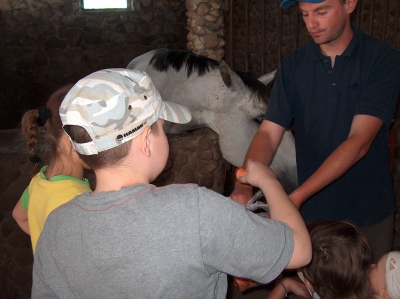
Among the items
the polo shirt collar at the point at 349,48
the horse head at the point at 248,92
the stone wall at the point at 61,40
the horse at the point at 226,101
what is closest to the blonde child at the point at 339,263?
A: the polo shirt collar at the point at 349,48

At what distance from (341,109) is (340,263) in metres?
0.67

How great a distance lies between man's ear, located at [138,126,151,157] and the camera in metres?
0.93

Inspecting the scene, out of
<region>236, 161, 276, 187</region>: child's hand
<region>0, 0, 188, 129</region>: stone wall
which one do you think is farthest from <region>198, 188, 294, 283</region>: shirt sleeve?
<region>0, 0, 188, 129</region>: stone wall

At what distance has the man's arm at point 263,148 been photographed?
1.49 metres

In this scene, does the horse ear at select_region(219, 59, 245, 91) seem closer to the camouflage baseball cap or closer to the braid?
the braid

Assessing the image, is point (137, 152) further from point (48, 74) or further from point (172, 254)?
point (48, 74)

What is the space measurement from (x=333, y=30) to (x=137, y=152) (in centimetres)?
107

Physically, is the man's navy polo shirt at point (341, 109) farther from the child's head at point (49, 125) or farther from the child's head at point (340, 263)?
the child's head at point (49, 125)

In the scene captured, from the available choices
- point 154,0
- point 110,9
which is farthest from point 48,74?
point 154,0

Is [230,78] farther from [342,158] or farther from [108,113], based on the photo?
[108,113]

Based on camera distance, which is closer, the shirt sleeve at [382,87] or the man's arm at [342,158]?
the man's arm at [342,158]

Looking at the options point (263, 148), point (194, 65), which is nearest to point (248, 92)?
point (194, 65)

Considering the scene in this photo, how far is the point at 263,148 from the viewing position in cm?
168

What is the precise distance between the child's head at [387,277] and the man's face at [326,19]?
87 centimetres
